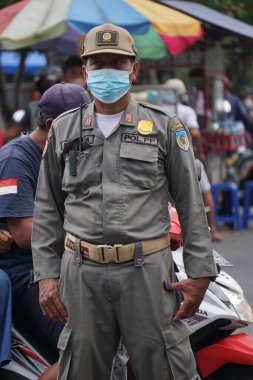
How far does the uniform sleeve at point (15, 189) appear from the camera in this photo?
165 inches

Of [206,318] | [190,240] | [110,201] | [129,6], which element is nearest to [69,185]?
[110,201]

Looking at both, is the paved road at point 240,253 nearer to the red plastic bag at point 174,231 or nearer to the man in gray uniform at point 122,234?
the red plastic bag at point 174,231

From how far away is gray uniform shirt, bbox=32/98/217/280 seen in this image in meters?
3.60

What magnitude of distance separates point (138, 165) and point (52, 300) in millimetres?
603

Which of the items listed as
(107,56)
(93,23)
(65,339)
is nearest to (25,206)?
(65,339)

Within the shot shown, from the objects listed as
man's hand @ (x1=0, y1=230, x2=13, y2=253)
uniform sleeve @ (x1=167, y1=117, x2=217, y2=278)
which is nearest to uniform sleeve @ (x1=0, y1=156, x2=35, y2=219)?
man's hand @ (x1=0, y1=230, x2=13, y2=253)

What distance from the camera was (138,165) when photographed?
3621mm

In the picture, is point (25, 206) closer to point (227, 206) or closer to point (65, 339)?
point (65, 339)

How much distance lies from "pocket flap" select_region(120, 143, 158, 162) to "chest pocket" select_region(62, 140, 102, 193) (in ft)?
0.31

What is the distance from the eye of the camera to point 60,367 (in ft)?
12.3

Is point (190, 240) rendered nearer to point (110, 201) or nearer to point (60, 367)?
point (110, 201)

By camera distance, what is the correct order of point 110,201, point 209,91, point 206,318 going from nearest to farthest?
1. point 110,201
2. point 206,318
3. point 209,91

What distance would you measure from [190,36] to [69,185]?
6.93 meters

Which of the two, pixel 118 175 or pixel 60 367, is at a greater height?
pixel 118 175
